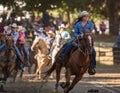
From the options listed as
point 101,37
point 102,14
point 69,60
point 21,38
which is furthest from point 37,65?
point 102,14

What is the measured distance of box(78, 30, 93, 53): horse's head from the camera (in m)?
16.4

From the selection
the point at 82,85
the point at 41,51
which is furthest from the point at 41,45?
the point at 82,85

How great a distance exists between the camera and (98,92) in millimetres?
17875

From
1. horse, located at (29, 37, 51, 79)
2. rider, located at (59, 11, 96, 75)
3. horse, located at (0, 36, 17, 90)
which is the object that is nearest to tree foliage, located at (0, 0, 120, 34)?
horse, located at (29, 37, 51, 79)

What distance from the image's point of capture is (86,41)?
16.4 m

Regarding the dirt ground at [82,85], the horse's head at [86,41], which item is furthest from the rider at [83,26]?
the dirt ground at [82,85]

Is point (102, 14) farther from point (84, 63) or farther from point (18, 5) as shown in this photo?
point (84, 63)

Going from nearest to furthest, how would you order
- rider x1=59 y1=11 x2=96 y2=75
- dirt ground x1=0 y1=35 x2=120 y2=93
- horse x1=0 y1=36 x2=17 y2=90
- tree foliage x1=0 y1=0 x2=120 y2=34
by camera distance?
rider x1=59 y1=11 x2=96 y2=75, dirt ground x1=0 y1=35 x2=120 y2=93, horse x1=0 y1=36 x2=17 y2=90, tree foliage x1=0 y1=0 x2=120 y2=34

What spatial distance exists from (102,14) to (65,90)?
4000cm

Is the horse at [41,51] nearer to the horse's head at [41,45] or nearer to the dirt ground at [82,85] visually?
the horse's head at [41,45]

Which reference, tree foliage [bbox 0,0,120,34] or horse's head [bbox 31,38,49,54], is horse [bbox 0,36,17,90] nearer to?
horse's head [bbox 31,38,49,54]

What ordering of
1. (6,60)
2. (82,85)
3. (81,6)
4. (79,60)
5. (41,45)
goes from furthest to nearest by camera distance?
(81,6)
(41,45)
(82,85)
(6,60)
(79,60)

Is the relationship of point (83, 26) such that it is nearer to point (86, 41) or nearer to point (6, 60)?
point (86, 41)

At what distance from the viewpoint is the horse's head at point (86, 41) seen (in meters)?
16.4
